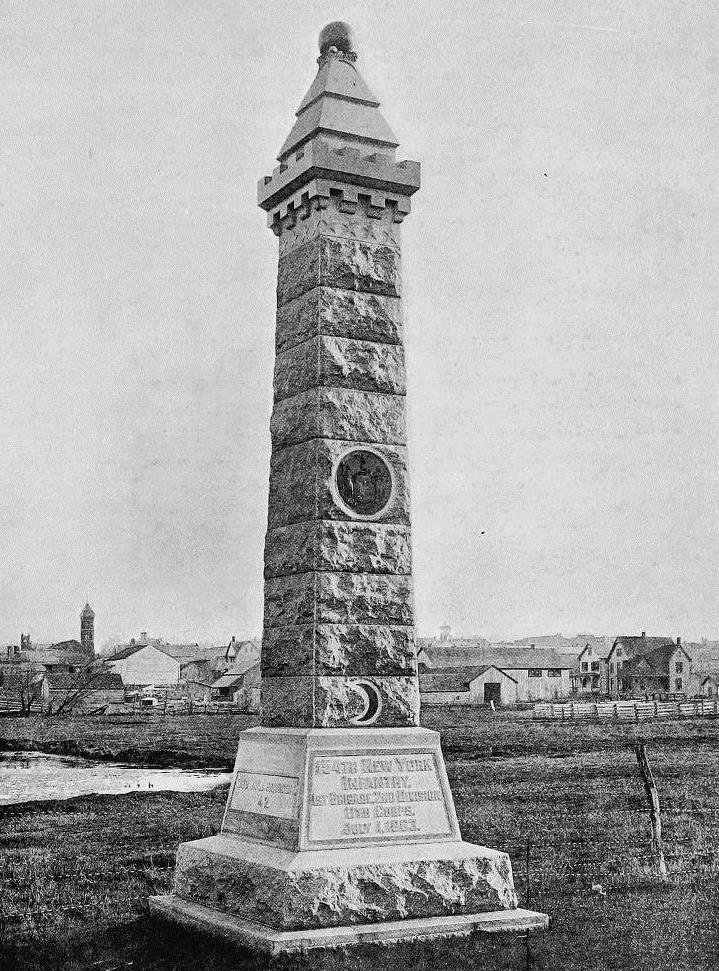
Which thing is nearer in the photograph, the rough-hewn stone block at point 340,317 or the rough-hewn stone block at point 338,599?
the rough-hewn stone block at point 338,599

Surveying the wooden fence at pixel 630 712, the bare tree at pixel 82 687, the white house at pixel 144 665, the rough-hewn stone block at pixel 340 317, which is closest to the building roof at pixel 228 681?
the bare tree at pixel 82 687

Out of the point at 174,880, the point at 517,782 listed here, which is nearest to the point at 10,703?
the point at 517,782

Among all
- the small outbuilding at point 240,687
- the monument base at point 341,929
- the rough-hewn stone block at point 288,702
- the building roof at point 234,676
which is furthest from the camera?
the building roof at point 234,676

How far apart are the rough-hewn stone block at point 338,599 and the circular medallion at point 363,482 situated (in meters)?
0.59

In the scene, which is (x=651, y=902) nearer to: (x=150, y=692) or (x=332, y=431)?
(x=332, y=431)

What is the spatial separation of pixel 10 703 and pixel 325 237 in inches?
1626

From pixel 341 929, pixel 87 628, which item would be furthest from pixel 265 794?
pixel 87 628

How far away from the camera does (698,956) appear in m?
8.84

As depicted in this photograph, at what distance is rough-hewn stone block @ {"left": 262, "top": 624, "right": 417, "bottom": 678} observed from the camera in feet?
31.5

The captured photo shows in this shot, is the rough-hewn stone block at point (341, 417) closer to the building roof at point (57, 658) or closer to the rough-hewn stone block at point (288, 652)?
the rough-hewn stone block at point (288, 652)

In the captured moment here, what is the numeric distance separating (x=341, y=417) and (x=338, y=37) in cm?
360

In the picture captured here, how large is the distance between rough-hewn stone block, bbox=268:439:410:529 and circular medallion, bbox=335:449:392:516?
0.20ft

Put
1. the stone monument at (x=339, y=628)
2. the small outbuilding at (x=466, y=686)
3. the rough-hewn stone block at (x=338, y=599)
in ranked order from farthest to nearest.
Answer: the small outbuilding at (x=466, y=686) → the rough-hewn stone block at (x=338, y=599) → the stone monument at (x=339, y=628)

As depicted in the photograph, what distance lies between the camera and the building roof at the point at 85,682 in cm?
5247
